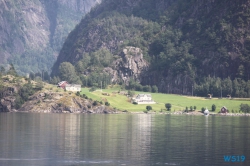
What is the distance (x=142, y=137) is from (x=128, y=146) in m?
16.6

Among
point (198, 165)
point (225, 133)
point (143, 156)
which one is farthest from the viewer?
point (225, 133)

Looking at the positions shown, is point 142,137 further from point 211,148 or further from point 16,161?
point 16,161

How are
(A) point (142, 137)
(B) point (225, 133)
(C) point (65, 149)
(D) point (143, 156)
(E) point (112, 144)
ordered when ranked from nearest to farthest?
(D) point (143, 156), (C) point (65, 149), (E) point (112, 144), (A) point (142, 137), (B) point (225, 133)

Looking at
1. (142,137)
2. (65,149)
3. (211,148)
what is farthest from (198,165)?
(142,137)

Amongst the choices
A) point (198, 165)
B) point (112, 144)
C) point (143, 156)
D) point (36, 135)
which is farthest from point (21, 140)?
point (198, 165)

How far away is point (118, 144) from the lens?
121750mm

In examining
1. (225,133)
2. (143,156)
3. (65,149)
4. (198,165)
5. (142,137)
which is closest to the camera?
(198,165)

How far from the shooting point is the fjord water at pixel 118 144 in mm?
102969

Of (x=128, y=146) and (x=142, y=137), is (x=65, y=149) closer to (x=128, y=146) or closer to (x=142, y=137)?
(x=128, y=146)

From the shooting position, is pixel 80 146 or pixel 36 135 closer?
pixel 80 146

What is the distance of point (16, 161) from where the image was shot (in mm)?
101250

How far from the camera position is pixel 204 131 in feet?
495

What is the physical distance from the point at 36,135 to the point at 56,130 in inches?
491

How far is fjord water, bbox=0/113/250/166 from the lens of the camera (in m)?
103
